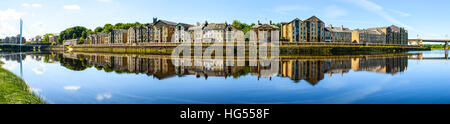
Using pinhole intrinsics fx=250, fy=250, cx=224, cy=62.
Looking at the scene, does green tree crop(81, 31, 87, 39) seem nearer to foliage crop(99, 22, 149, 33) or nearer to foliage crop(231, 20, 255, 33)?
foliage crop(99, 22, 149, 33)

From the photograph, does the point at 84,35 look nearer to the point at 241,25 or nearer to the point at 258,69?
the point at 241,25

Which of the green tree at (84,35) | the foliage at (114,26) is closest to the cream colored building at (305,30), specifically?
the foliage at (114,26)

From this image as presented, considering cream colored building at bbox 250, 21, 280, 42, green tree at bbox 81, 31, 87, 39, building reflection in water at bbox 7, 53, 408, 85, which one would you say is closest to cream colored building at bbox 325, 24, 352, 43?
cream colored building at bbox 250, 21, 280, 42

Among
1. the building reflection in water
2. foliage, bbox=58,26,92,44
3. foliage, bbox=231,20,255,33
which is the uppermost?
foliage, bbox=58,26,92,44

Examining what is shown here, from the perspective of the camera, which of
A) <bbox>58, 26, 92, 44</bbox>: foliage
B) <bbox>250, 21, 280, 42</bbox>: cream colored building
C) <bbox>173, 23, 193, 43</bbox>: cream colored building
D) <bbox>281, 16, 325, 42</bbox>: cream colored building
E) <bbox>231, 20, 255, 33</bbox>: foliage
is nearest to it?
<bbox>250, 21, 280, 42</bbox>: cream colored building

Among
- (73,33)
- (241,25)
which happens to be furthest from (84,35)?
(241,25)

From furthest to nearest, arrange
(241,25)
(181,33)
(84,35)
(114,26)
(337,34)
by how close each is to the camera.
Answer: (84,35)
(114,26)
(241,25)
(337,34)
(181,33)

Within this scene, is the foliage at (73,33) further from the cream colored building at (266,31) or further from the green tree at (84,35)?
the cream colored building at (266,31)

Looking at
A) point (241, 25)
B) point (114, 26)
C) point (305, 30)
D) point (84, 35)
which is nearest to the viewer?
point (305, 30)

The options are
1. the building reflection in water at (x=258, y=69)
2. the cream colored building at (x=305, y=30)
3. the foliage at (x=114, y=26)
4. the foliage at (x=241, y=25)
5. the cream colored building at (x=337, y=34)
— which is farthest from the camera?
the foliage at (x=114, y=26)

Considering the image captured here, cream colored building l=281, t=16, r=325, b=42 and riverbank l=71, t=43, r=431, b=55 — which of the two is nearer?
riverbank l=71, t=43, r=431, b=55
